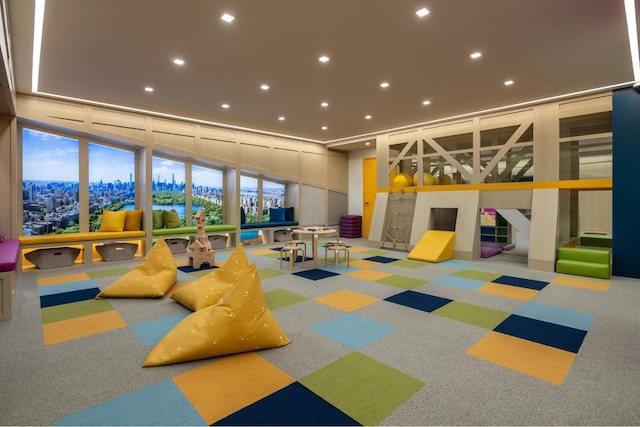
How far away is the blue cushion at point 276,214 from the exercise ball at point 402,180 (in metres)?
3.85

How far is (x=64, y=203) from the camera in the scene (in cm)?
694

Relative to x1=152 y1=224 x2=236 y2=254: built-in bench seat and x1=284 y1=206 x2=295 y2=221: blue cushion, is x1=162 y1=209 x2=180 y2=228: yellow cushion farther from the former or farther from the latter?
x1=284 y1=206 x2=295 y2=221: blue cushion

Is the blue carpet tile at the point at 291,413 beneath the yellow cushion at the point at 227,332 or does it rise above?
beneath

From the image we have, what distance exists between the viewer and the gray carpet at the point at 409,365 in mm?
2096

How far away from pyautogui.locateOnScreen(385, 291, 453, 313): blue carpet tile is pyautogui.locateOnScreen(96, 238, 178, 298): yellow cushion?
3.25 m

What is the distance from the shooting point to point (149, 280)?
455 centimetres

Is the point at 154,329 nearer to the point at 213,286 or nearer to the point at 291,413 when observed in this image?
the point at 213,286

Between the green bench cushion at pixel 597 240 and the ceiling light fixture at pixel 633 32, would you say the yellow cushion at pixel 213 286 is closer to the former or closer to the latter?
the ceiling light fixture at pixel 633 32

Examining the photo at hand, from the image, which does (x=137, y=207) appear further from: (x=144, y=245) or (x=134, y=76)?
(x=134, y=76)

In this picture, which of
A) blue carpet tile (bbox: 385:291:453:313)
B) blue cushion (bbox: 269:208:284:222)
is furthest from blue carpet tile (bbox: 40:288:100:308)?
blue cushion (bbox: 269:208:284:222)

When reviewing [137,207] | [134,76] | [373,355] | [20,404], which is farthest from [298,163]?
[20,404]

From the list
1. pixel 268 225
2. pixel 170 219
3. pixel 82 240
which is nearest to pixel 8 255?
pixel 82 240

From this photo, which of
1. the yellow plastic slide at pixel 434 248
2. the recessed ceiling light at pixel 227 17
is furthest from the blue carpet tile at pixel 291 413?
the yellow plastic slide at pixel 434 248

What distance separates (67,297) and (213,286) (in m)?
2.29
